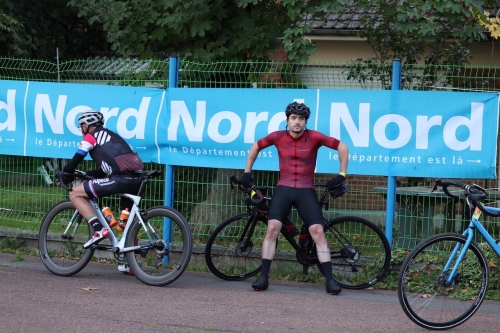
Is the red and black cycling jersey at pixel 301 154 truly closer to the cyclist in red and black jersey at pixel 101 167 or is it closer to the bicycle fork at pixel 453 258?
the cyclist in red and black jersey at pixel 101 167

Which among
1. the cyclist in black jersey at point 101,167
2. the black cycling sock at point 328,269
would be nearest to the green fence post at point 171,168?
the cyclist in black jersey at point 101,167

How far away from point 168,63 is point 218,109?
0.99 m

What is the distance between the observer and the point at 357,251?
8.91m

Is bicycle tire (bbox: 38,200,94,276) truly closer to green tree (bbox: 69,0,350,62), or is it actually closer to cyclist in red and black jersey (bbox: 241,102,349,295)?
cyclist in red and black jersey (bbox: 241,102,349,295)

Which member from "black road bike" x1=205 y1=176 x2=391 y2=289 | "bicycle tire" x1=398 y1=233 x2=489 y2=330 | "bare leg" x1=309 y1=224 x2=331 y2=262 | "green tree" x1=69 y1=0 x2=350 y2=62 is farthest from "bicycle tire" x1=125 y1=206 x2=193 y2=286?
"green tree" x1=69 y1=0 x2=350 y2=62

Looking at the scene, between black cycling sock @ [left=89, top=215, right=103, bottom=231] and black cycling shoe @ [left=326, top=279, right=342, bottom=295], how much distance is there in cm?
240

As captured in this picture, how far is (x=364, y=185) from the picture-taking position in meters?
9.52

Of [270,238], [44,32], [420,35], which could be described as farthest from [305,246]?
[44,32]

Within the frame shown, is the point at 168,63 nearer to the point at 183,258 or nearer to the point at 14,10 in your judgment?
the point at 183,258

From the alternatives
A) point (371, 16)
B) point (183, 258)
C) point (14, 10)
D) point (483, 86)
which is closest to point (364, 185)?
point (483, 86)

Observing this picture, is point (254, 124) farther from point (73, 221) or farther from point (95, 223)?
point (73, 221)

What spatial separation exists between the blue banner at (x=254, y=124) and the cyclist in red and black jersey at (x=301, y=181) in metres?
0.74

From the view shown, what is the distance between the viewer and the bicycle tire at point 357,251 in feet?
28.9

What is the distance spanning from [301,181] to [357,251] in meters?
0.97
